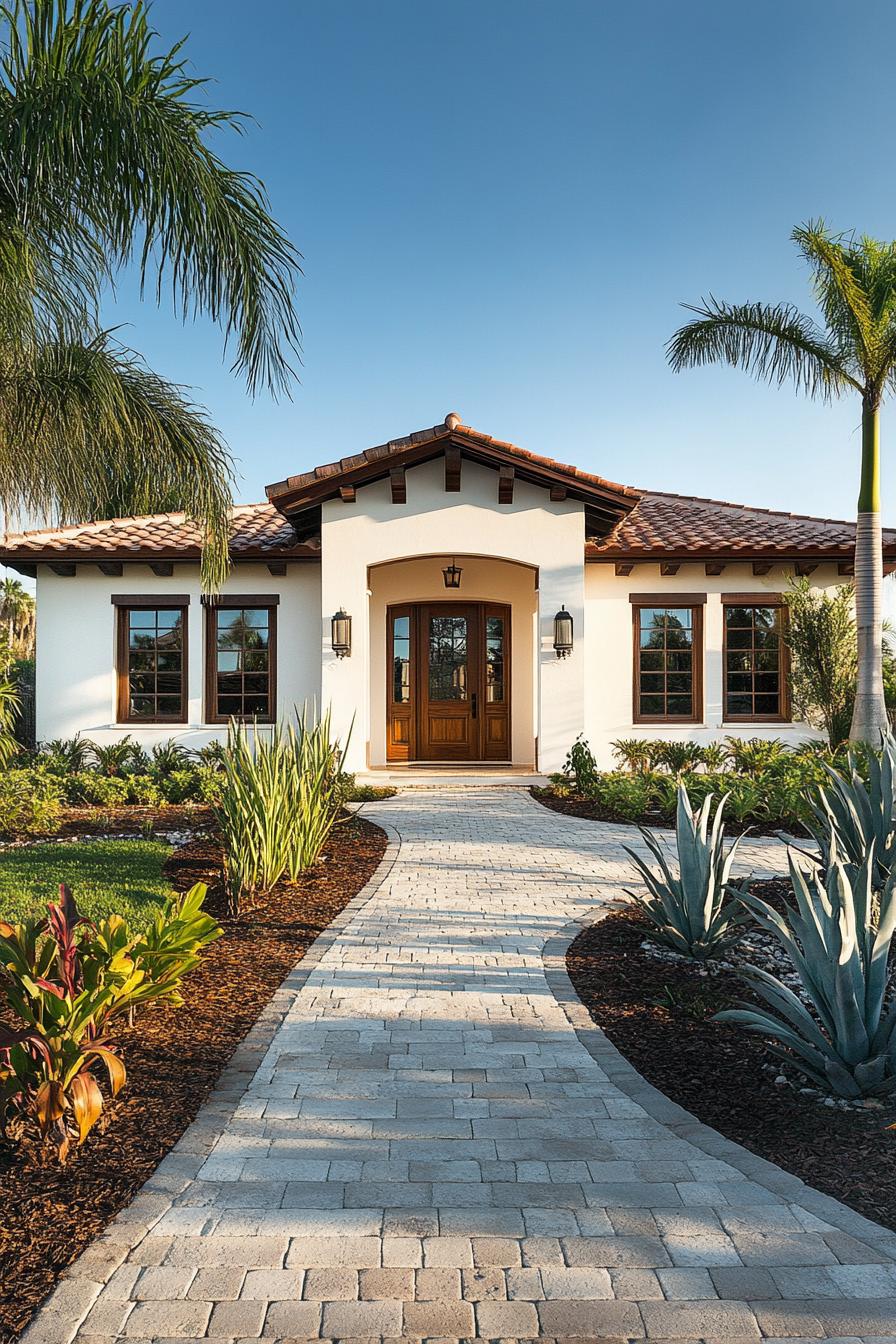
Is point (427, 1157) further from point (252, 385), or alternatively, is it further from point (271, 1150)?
point (252, 385)

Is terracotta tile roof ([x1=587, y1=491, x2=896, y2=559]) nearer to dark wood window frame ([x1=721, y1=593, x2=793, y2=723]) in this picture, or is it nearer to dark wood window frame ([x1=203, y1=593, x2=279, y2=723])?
dark wood window frame ([x1=721, y1=593, x2=793, y2=723])

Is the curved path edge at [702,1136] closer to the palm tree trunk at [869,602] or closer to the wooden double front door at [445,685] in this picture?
the palm tree trunk at [869,602]

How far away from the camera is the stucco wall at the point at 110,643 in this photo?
14422mm

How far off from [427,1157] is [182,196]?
18.7 feet

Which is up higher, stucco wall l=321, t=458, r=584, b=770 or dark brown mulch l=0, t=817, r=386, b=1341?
stucco wall l=321, t=458, r=584, b=770

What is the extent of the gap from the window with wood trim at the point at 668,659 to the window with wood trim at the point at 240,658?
625 cm

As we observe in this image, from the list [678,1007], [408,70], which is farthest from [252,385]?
[408,70]

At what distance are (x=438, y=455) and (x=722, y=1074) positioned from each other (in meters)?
10.9

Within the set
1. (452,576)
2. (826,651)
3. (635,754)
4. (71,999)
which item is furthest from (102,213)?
(826,651)

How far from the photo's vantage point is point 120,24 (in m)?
5.39

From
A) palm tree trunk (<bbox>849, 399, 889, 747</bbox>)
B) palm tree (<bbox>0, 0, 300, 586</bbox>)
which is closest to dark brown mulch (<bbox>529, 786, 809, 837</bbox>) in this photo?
palm tree trunk (<bbox>849, 399, 889, 747</bbox>)

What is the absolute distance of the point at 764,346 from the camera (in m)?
13.2

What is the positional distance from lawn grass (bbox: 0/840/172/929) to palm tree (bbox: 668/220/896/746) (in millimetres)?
9666

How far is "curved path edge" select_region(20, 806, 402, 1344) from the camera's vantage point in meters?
2.12
